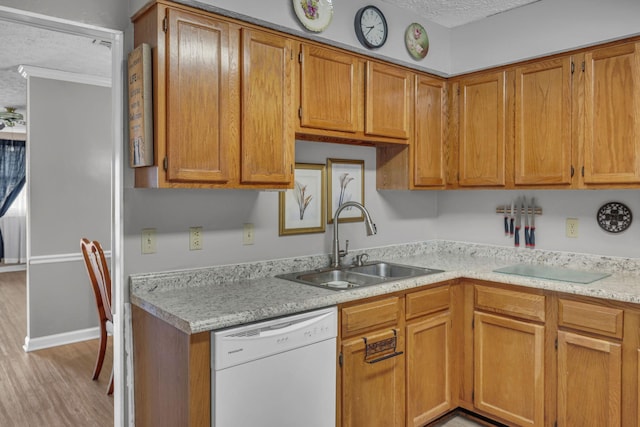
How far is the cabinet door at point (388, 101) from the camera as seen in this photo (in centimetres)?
271

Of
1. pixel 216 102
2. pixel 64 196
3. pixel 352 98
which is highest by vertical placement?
pixel 352 98

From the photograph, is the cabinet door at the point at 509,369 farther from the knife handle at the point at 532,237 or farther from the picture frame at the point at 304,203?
the picture frame at the point at 304,203

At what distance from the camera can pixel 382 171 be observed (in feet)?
10.5

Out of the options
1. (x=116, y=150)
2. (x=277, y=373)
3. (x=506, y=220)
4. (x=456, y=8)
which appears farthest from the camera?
(x=506, y=220)

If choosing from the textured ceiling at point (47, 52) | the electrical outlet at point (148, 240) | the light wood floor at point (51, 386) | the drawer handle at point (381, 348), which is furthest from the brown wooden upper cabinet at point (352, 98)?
the light wood floor at point (51, 386)

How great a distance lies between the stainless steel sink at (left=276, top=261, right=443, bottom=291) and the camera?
2632 millimetres

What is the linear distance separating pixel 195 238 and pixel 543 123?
212cm

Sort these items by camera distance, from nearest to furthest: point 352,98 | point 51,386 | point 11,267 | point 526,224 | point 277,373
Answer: point 277,373 < point 352,98 < point 526,224 < point 51,386 < point 11,267

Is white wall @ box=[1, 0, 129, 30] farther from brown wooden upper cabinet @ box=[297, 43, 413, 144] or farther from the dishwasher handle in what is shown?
the dishwasher handle

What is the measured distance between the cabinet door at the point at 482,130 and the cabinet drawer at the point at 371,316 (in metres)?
1.17

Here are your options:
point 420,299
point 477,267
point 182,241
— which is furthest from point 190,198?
point 477,267

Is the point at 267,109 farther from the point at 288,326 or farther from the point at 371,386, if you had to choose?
the point at 371,386

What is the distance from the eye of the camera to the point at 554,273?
8.72 feet

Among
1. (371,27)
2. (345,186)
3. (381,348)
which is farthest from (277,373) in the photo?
(371,27)
